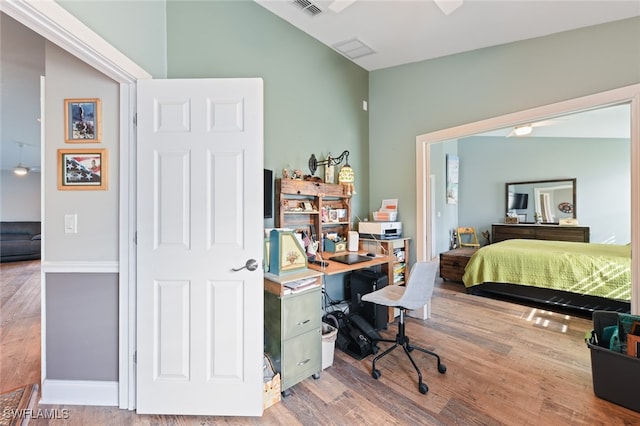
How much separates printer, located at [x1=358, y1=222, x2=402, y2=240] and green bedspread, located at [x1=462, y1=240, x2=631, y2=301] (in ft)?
5.36

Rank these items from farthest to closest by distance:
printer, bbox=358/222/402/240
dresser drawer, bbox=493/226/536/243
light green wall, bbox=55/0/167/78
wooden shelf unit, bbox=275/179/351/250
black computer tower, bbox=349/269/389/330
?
dresser drawer, bbox=493/226/536/243
printer, bbox=358/222/402/240
black computer tower, bbox=349/269/389/330
wooden shelf unit, bbox=275/179/351/250
light green wall, bbox=55/0/167/78

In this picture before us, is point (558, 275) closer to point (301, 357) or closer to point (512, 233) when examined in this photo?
point (512, 233)

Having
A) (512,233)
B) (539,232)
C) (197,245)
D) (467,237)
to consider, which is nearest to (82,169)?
(197,245)

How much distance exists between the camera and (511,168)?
19.8 ft

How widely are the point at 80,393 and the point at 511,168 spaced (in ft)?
25.1

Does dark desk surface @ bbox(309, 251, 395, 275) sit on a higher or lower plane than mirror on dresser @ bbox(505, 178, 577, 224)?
lower

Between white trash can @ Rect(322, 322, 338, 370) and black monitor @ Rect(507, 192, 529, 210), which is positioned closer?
white trash can @ Rect(322, 322, 338, 370)

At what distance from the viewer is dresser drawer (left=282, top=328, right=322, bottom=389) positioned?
1796 mm

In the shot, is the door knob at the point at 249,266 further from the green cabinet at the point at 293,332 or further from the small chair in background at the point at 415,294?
the small chair in background at the point at 415,294

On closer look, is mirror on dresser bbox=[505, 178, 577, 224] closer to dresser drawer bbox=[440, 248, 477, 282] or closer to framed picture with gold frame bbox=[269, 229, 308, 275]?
dresser drawer bbox=[440, 248, 477, 282]

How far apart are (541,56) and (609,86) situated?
58cm

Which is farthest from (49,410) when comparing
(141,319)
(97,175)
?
(97,175)

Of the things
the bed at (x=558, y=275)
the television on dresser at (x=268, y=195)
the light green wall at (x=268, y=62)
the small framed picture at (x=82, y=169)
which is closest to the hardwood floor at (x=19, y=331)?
the small framed picture at (x=82, y=169)

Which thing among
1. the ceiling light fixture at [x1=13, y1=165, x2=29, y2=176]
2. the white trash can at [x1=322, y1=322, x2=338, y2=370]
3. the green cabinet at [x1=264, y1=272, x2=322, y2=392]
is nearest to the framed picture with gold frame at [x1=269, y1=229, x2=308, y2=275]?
the green cabinet at [x1=264, y1=272, x2=322, y2=392]
